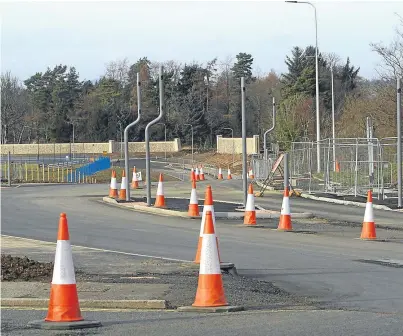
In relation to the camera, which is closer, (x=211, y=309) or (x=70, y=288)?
(x=70, y=288)

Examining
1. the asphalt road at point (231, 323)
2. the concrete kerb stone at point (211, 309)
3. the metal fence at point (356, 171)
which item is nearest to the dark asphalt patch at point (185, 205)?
the metal fence at point (356, 171)

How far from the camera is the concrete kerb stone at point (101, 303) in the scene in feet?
27.6

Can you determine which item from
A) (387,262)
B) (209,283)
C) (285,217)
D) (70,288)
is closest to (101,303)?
(70,288)

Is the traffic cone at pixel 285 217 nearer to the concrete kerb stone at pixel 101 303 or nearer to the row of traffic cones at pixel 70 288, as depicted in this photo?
Answer: the row of traffic cones at pixel 70 288

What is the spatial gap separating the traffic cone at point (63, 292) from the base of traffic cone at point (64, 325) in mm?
95

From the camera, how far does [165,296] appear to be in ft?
29.1

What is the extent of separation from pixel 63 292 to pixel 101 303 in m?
0.99

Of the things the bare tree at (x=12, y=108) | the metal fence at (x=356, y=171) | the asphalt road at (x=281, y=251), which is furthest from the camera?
the bare tree at (x=12, y=108)

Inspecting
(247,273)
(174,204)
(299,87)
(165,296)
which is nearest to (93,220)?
(174,204)

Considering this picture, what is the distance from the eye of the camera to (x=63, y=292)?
755 centimetres

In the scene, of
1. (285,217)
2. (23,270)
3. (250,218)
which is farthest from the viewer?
(250,218)

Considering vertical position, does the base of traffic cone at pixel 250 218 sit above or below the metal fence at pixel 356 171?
below

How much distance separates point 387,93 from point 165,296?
3745 centimetres

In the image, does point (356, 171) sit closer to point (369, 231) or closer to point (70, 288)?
point (369, 231)
